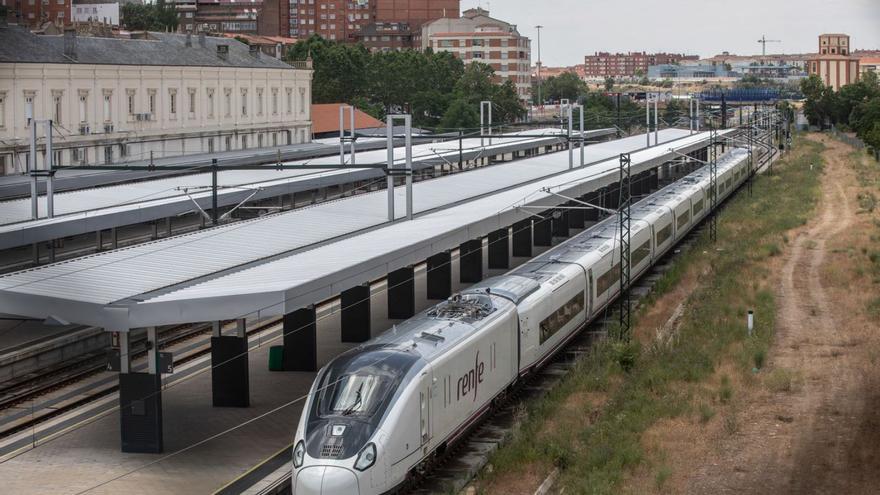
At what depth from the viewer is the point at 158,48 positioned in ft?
191

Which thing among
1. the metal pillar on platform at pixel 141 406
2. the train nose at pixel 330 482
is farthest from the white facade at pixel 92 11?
the train nose at pixel 330 482

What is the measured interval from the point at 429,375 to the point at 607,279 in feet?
44.4

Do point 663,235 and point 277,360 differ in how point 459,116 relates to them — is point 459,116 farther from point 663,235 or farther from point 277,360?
point 277,360

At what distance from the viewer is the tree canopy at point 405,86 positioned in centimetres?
9950

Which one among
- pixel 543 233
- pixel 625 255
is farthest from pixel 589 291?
pixel 543 233

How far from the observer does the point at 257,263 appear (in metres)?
23.5

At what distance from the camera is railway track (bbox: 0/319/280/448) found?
23.2 m

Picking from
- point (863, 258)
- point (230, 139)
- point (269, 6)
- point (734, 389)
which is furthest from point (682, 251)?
point (269, 6)

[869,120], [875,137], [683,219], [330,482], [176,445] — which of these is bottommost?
[176,445]

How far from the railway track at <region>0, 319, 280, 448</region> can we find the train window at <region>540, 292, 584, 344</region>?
7.66m

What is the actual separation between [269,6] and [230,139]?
126 m

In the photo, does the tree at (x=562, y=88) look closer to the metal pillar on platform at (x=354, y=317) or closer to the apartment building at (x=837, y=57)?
the apartment building at (x=837, y=57)

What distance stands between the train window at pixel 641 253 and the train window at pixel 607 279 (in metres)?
1.41

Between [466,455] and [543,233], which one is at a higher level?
[543,233]
